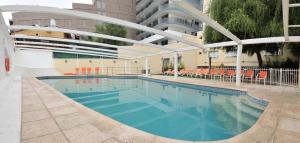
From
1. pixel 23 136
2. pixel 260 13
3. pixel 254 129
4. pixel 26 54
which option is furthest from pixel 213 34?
pixel 26 54

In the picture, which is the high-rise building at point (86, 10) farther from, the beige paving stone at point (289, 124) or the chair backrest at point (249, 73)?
the beige paving stone at point (289, 124)

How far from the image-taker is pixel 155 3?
3644 cm

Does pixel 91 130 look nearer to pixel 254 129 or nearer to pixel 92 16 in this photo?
pixel 254 129

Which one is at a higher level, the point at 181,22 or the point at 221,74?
the point at 181,22

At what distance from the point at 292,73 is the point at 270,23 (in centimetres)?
283

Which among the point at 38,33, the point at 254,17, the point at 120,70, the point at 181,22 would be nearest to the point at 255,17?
the point at 254,17

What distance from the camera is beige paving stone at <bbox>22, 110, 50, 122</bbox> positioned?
3.51 m

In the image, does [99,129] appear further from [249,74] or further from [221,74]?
[221,74]

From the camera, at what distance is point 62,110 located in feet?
13.8

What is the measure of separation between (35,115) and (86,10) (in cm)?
4767

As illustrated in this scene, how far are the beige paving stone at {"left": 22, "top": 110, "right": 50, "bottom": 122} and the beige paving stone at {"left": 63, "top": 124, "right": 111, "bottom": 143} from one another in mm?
1172

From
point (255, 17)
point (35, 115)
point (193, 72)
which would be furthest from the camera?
point (193, 72)

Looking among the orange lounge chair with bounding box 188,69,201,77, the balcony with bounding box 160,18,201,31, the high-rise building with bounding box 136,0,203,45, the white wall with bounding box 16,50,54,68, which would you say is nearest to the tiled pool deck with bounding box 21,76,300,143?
the orange lounge chair with bounding box 188,69,201,77

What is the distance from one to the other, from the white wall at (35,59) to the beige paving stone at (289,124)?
22.9 metres
